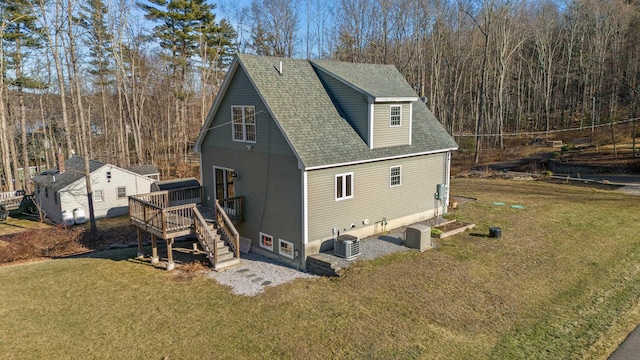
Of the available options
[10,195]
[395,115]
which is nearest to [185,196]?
[395,115]

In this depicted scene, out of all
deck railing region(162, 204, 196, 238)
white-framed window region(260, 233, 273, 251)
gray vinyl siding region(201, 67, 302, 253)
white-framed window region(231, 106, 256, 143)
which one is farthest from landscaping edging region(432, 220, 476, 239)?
deck railing region(162, 204, 196, 238)

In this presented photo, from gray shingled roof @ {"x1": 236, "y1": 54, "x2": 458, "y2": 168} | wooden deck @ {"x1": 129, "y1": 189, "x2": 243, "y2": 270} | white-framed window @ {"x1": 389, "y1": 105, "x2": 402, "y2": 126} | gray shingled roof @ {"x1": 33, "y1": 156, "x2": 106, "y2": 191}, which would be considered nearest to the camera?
gray shingled roof @ {"x1": 236, "y1": 54, "x2": 458, "y2": 168}

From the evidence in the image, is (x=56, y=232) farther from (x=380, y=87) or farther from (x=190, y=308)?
(x=380, y=87)

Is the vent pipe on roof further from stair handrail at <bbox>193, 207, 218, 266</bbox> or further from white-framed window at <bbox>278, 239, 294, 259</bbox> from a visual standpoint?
white-framed window at <bbox>278, 239, 294, 259</bbox>

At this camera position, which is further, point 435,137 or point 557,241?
point 435,137

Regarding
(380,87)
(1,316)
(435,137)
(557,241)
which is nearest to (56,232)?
A: (1,316)

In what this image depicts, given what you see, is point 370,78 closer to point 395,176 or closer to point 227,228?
point 395,176
